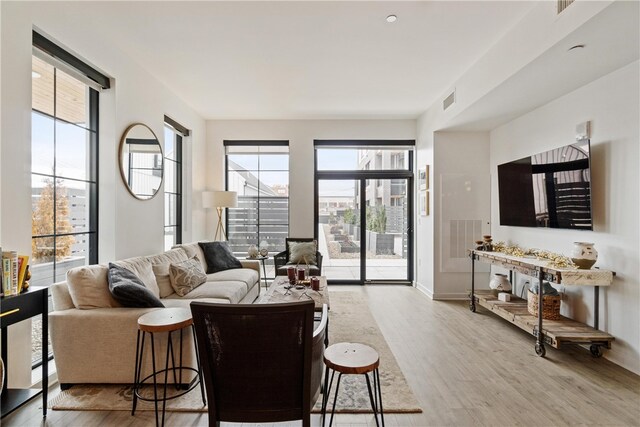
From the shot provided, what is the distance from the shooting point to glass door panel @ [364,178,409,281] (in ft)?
19.0

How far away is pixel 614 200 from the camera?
279 cm

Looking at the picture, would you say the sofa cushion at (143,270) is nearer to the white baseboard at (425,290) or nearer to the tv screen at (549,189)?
the white baseboard at (425,290)

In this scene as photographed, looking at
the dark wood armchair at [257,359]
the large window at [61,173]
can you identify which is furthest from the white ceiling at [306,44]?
the dark wood armchair at [257,359]

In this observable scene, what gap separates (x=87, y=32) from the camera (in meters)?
2.76

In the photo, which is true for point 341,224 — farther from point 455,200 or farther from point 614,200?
point 614,200

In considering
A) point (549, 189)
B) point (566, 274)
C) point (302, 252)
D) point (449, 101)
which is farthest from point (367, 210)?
point (566, 274)

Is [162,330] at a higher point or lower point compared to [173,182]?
lower

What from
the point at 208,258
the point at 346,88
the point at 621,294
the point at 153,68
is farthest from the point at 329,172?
the point at 621,294

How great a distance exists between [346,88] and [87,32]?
285 centimetres

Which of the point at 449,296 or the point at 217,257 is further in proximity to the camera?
the point at 449,296

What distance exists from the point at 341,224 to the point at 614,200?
3.82 metres

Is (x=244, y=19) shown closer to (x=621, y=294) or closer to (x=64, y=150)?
(x=64, y=150)

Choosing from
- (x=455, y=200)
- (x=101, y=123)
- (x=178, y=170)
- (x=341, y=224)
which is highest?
(x=101, y=123)

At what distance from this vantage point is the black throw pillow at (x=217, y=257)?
430 centimetres
